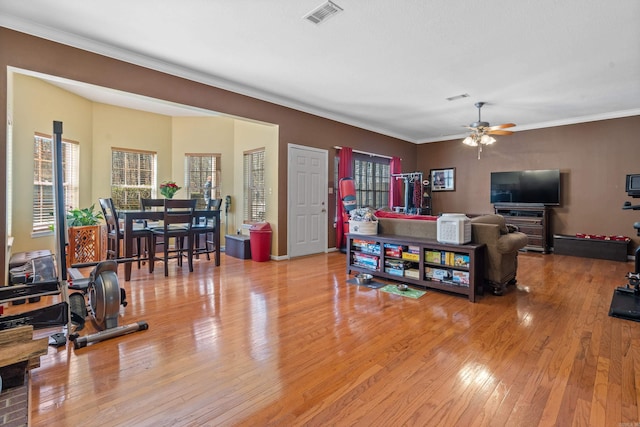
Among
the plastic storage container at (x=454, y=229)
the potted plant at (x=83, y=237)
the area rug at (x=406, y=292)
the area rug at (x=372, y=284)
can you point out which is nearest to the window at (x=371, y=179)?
the area rug at (x=372, y=284)

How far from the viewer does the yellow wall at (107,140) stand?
4.52m

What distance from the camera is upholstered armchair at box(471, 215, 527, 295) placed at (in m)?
3.45

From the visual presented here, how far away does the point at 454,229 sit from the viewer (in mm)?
3418

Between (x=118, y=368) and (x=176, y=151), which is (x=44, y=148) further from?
(x=118, y=368)

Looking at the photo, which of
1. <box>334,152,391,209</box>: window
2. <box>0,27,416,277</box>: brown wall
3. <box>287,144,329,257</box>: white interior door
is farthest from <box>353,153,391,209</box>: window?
<box>287,144,329,257</box>: white interior door

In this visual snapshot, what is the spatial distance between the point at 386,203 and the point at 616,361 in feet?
20.5

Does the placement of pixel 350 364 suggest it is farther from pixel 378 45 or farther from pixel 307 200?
pixel 307 200

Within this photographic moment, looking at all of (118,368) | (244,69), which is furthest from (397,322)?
(244,69)

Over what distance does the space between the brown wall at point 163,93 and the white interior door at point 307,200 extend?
161 mm

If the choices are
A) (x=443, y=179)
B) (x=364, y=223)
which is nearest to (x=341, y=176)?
(x=364, y=223)

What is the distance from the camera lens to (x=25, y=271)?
→ 3.32m

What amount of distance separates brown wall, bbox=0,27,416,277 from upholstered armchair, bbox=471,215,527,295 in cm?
320

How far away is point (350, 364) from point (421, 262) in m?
1.99

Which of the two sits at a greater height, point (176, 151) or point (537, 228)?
point (176, 151)
